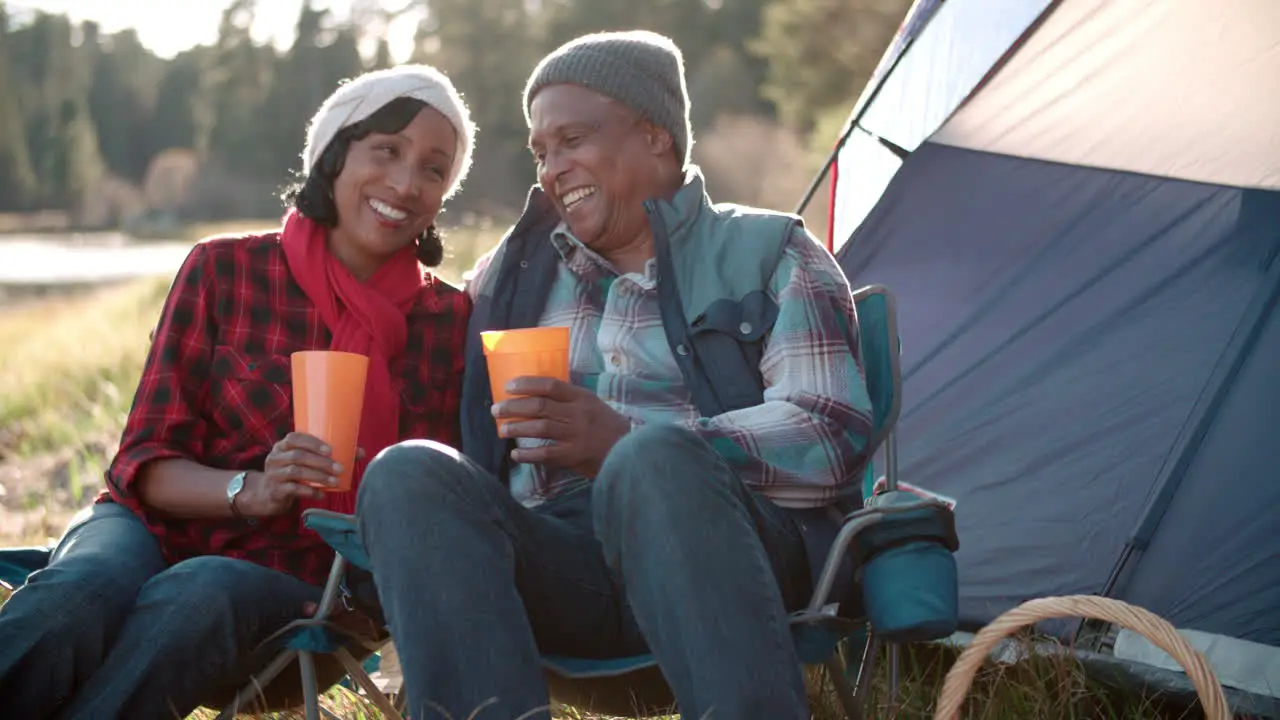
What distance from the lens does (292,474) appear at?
85.6 inches

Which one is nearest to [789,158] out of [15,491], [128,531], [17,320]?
[17,320]

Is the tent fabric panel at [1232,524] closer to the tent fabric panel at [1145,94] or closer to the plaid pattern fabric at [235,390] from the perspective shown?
the tent fabric panel at [1145,94]

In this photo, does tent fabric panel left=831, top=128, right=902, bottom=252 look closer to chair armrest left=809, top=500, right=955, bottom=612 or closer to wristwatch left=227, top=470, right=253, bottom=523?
chair armrest left=809, top=500, right=955, bottom=612

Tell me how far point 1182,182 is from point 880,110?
0.71m

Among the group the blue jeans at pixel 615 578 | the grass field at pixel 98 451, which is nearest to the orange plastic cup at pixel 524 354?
the blue jeans at pixel 615 578

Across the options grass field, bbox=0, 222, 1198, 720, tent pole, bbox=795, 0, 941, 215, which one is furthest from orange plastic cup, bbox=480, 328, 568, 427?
tent pole, bbox=795, 0, 941, 215

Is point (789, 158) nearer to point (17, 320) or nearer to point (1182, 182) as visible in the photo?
point (17, 320)

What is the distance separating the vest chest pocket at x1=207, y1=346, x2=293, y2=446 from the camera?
2.47m

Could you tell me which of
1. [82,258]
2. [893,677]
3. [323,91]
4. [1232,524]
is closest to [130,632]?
[893,677]

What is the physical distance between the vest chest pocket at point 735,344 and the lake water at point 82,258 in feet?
84.9

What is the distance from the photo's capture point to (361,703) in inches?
102

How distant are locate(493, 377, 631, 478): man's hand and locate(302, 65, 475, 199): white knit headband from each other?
2.30 feet

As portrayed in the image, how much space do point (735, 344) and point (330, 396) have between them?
0.66 meters

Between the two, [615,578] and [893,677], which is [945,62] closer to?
[893,677]
